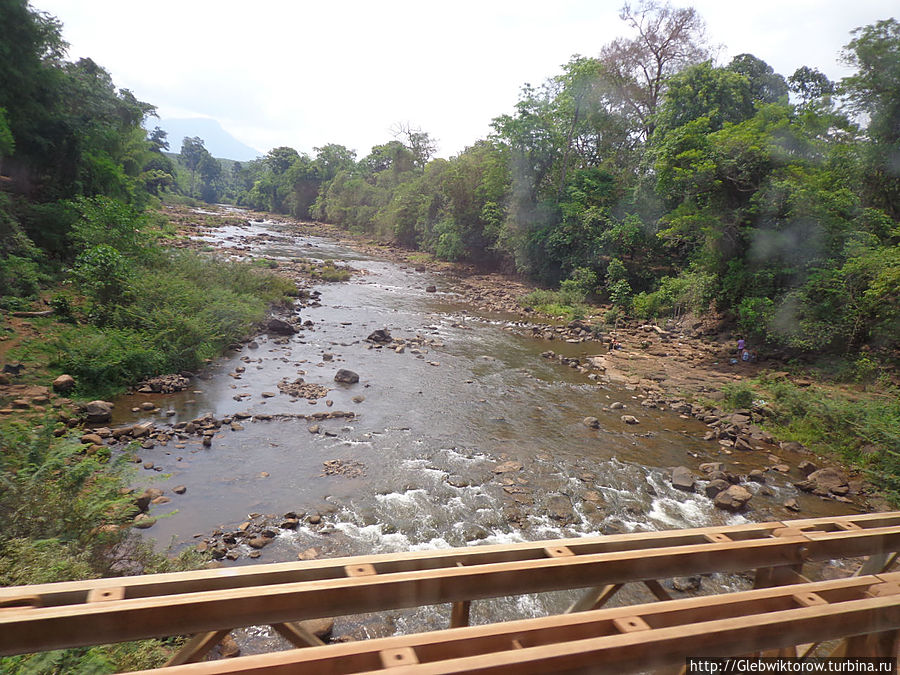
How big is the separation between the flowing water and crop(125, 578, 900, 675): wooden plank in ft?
11.7

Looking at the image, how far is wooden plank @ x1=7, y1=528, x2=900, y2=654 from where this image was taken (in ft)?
3.84

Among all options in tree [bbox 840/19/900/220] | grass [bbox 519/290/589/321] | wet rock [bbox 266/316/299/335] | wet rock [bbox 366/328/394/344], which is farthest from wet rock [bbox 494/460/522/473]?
tree [bbox 840/19/900/220]

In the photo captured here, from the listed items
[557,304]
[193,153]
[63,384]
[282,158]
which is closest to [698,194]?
[557,304]

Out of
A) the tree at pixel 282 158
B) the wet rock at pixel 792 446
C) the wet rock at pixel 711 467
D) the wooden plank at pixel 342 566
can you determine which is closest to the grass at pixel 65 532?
the wooden plank at pixel 342 566

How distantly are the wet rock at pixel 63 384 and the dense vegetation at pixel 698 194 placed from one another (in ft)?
56.7

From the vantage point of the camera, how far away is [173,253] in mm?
14359

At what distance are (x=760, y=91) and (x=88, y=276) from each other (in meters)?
31.0

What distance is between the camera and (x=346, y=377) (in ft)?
34.8

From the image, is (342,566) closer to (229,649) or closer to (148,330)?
(229,649)

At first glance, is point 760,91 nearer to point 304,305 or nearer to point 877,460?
point 877,460

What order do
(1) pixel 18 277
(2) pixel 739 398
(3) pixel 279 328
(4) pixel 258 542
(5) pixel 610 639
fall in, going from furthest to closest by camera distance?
1. (3) pixel 279 328
2. (2) pixel 739 398
3. (1) pixel 18 277
4. (4) pixel 258 542
5. (5) pixel 610 639

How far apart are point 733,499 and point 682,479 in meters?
0.76

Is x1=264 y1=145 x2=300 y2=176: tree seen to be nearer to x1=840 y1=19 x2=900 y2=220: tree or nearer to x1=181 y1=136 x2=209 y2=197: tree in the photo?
x1=181 y1=136 x2=209 y2=197: tree

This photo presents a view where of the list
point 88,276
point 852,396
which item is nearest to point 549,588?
point 88,276
